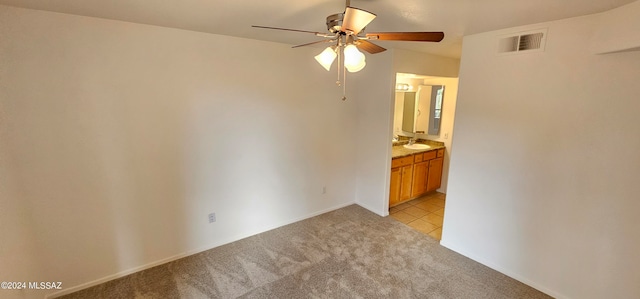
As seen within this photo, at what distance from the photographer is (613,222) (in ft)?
6.53

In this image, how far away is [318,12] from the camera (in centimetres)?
200

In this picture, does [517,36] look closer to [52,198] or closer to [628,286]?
[628,286]

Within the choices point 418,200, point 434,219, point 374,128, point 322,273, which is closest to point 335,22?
point 322,273

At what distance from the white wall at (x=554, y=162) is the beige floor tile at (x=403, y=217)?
96 cm

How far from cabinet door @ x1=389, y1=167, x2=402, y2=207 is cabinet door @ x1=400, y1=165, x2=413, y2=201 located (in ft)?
0.24

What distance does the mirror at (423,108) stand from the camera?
15.5 feet

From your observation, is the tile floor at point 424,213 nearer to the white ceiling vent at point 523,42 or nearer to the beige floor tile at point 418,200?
the beige floor tile at point 418,200

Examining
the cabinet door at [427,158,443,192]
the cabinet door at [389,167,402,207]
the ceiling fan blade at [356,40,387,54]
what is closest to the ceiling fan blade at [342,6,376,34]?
the ceiling fan blade at [356,40,387,54]

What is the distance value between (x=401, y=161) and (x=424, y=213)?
878mm

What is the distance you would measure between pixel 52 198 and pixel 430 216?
4.32 m

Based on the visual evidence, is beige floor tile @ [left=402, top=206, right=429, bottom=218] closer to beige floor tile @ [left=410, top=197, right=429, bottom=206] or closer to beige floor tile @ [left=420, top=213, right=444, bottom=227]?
beige floor tile @ [left=420, top=213, right=444, bottom=227]

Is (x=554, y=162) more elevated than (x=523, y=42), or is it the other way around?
(x=523, y=42)

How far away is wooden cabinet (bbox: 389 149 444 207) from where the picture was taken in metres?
4.09

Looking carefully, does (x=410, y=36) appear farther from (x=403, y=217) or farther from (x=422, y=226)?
(x=403, y=217)
